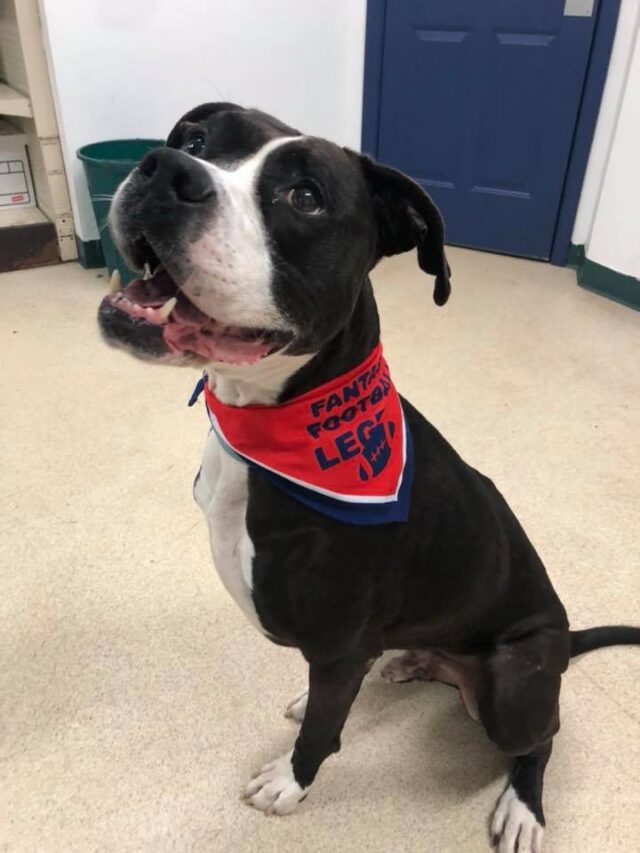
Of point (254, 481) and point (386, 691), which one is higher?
point (254, 481)

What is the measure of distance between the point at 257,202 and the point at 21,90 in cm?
307

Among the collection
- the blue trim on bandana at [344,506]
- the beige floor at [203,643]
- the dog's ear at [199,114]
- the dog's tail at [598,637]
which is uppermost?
the dog's ear at [199,114]

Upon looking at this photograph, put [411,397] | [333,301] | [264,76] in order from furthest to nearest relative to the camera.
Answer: [264,76], [411,397], [333,301]

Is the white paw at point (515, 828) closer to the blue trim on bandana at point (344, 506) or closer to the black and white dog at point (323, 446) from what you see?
the black and white dog at point (323, 446)

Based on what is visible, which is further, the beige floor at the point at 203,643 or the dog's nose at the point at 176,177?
the beige floor at the point at 203,643

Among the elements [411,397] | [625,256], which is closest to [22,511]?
[411,397]

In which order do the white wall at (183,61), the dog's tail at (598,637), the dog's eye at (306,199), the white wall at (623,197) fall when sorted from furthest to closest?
the white wall at (623,197)
the white wall at (183,61)
the dog's tail at (598,637)
the dog's eye at (306,199)

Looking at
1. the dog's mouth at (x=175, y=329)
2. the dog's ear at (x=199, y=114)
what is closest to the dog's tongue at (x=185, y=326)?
the dog's mouth at (x=175, y=329)

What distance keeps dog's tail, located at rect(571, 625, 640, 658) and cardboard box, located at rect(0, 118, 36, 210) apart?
134 inches

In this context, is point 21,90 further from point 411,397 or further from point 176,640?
point 176,640

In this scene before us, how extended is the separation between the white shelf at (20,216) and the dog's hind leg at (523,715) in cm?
317

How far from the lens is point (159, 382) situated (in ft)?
8.75

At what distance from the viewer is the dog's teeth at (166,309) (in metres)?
0.94

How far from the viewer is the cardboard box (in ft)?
11.6
